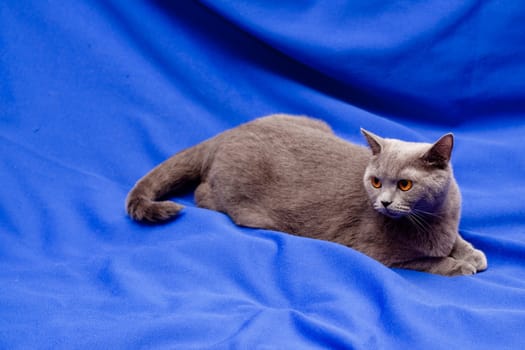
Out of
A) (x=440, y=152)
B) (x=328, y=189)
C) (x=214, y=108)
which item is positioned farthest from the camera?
(x=214, y=108)

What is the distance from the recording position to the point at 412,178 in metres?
1.40

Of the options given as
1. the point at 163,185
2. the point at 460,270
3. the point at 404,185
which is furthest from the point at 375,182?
the point at 163,185

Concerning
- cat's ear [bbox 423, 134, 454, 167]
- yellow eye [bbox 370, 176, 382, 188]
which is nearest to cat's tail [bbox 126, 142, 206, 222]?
yellow eye [bbox 370, 176, 382, 188]

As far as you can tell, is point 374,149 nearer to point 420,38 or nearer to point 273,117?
point 273,117

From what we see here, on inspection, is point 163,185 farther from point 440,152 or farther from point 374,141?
point 440,152

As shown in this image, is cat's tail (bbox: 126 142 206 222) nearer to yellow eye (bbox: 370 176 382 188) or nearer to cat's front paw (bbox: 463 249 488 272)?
yellow eye (bbox: 370 176 382 188)

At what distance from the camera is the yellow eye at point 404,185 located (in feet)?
4.64

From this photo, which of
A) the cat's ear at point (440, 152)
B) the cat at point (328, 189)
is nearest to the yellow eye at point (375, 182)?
the cat at point (328, 189)

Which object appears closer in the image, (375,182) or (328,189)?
(375,182)

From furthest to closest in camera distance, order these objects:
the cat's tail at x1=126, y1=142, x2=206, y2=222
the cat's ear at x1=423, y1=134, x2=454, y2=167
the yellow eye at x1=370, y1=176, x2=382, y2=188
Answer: the cat's tail at x1=126, y1=142, x2=206, y2=222 < the yellow eye at x1=370, y1=176, x2=382, y2=188 < the cat's ear at x1=423, y1=134, x2=454, y2=167

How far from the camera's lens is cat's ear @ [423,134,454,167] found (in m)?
1.36

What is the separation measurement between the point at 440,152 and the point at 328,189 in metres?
0.36

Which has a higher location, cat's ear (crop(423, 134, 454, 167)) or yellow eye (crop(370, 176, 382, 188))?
cat's ear (crop(423, 134, 454, 167))

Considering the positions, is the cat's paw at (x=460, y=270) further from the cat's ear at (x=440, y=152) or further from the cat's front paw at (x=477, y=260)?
the cat's ear at (x=440, y=152)
